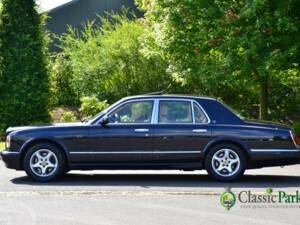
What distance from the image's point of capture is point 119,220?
6.11m

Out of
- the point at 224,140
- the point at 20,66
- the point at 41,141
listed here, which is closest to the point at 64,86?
the point at 20,66

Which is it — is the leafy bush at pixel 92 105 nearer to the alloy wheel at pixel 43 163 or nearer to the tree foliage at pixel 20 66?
the tree foliage at pixel 20 66

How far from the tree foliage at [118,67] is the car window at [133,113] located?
41.3 feet

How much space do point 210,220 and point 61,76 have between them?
18.8 m

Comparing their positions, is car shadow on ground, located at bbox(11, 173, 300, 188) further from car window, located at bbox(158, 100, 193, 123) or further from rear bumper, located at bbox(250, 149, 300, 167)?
car window, located at bbox(158, 100, 193, 123)

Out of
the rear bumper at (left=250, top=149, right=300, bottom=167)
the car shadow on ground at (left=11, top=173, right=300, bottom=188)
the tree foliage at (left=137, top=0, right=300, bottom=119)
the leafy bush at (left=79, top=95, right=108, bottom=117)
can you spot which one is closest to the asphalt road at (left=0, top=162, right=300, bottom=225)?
the car shadow on ground at (left=11, top=173, right=300, bottom=188)

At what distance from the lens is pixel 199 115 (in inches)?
361

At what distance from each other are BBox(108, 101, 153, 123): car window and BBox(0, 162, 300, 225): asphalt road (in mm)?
1164

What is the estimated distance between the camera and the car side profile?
29.4 ft

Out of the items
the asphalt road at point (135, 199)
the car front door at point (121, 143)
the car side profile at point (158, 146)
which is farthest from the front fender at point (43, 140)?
the asphalt road at point (135, 199)

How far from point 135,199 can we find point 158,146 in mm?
1694

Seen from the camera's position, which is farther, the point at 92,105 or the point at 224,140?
the point at 92,105

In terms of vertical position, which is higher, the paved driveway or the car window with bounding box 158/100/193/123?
the car window with bounding box 158/100/193/123

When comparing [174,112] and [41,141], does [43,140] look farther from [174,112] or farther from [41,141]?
[174,112]
